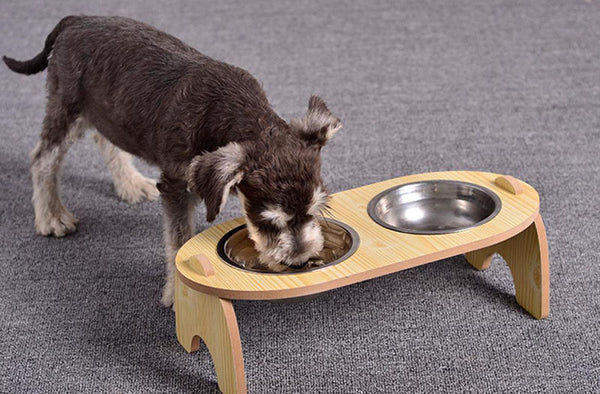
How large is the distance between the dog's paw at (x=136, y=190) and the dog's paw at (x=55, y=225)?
0.28 m

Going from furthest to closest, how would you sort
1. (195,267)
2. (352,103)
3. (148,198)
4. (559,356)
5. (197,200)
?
1. (352,103)
2. (148,198)
3. (197,200)
4. (559,356)
5. (195,267)

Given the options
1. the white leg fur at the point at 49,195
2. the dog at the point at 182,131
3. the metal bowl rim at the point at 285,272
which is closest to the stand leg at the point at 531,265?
the metal bowl rim at the point at 285,272

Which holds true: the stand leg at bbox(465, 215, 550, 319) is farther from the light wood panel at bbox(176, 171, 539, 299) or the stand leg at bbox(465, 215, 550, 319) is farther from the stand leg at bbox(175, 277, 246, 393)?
the stand leg at bbox(175, 277, 246, 393)

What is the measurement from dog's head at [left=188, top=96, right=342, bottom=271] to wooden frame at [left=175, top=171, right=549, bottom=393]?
0.28 feet

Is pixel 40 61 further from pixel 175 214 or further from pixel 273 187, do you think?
pixel 273 187

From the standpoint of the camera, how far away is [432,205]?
2.46m

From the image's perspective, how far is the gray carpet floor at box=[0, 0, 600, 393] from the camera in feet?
7.00

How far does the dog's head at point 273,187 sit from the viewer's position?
6.30ft

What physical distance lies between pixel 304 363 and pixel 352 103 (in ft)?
6.41

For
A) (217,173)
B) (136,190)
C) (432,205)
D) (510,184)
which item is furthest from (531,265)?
(136,190)

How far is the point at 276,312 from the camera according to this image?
237cm

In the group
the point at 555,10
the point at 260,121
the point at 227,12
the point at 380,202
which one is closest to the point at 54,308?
the point at 260,121

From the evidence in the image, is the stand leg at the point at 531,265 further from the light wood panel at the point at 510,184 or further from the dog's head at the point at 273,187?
the dog's head at the point at 273,187

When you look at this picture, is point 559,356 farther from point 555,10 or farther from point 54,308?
point 555,10
